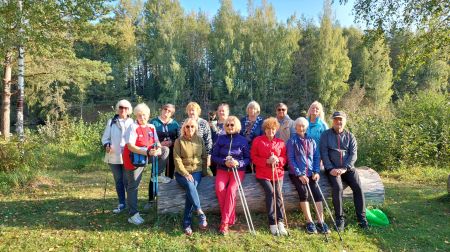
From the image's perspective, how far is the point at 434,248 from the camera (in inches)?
177

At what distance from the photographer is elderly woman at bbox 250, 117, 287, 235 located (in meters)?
4.76

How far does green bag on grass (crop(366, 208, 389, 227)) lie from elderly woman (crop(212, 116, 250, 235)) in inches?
79.1

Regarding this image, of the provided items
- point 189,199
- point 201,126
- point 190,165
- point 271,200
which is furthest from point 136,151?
point 271,200

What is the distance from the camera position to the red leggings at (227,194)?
4.69m

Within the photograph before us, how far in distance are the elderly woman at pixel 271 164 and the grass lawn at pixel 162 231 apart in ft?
1.02

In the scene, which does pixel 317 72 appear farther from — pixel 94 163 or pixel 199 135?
pixel 199 135

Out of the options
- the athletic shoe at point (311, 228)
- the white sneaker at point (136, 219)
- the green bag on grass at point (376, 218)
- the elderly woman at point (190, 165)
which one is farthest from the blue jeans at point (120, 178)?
the green bag on grass at point (376, 218)

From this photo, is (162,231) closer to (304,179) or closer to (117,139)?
(117,139)

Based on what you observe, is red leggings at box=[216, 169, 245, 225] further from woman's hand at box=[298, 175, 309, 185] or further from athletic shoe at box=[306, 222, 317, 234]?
athletic shoe at box=[306, 222, 317, 234]

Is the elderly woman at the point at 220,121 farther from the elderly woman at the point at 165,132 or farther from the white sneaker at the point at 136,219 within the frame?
the white sneaker at the point at 136,219

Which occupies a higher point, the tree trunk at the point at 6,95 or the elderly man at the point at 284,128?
the tree trunk at the point at 6,95

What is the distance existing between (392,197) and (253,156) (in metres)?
3.53

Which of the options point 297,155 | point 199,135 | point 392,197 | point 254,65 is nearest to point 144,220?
point 199,135

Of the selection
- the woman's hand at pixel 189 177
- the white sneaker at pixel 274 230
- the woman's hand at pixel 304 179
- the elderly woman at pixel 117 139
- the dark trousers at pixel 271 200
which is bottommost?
the white sneaker at pixel 274 230
